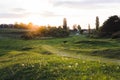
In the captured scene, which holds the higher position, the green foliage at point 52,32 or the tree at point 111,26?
the tree at point 111,26

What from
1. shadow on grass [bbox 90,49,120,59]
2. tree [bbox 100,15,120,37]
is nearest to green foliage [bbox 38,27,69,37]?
tree [bbox 100,15,120,37]

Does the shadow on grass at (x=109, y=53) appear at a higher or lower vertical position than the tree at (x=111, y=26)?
lower

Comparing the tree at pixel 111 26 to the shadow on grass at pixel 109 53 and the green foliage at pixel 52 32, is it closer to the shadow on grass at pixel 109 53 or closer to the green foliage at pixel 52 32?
the green foliage at pixel 52 32

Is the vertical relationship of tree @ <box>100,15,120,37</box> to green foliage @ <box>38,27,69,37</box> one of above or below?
above

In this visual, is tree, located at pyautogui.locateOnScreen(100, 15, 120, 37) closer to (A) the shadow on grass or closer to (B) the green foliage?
(B) the green foliage

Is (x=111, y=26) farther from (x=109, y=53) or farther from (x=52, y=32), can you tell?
(x=109, y=53)

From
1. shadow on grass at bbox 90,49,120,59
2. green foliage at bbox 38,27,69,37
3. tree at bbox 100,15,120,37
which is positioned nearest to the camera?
shadow on grass at bbox 90,49,120,59

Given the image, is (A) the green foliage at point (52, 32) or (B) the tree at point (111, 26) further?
(A) the green foliage at point (52, 32)

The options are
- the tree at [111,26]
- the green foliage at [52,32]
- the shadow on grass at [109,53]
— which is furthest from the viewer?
the green foliage at [52,32]

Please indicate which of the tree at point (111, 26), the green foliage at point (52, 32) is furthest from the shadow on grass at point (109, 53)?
the green foliage at point (52, 32)

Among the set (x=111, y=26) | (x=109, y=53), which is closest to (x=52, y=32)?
(x=111, y=26)

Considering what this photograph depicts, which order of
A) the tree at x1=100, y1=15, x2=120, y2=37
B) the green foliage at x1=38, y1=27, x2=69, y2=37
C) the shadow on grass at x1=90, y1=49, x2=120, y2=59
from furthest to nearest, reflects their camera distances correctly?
the green foliage at x1=38, y1=27, x2=69, y2=37 < the tree at x1=100, y1=15, x2=120, y2=37 < the shadow on grass at x1=90, y1=49, x2=120, y2=59

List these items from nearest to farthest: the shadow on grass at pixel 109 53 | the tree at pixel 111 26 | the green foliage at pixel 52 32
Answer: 1. the shadow on grass at pixel 109 53
2. the tree at pixel 111 26
3. the green foliage at pixel 52 32

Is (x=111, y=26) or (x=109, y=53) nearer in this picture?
(x=109, y=53)
